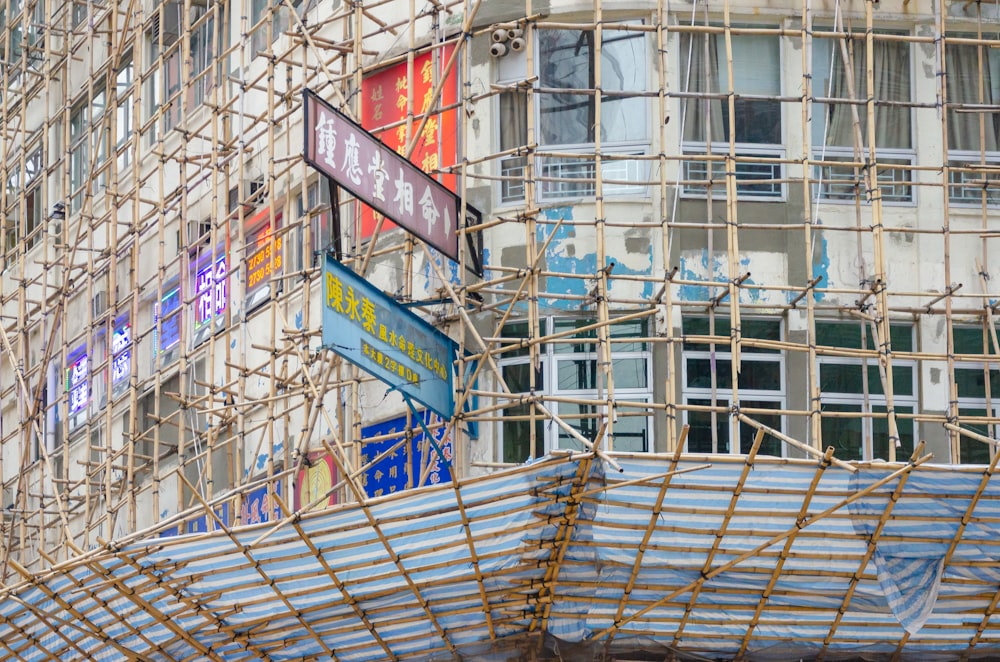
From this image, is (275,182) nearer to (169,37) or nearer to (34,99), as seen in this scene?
(169,37)

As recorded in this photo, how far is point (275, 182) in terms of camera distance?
17.8 metres

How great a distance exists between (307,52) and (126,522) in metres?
5.46

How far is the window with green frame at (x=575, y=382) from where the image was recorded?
1531cm

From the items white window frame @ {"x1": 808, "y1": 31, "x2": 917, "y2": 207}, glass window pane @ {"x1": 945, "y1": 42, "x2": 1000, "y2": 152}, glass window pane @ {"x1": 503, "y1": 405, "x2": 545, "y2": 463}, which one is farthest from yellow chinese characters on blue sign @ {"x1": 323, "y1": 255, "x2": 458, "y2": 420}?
glass window pane @ {"x1": 945, "y1": 42, "x2": 1000, "y2": 152}

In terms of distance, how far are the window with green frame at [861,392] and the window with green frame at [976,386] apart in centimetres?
39

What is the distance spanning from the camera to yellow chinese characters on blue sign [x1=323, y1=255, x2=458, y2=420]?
43.6ft

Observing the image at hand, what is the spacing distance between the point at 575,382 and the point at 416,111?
8.99ft

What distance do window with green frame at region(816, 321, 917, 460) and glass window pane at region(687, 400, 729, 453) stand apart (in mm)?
762

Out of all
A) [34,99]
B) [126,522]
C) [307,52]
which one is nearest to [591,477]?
[307,52]

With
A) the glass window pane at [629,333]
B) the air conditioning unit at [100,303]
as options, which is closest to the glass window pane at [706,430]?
the glass window pane at [629,333]

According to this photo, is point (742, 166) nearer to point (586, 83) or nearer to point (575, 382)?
point (586, 83)

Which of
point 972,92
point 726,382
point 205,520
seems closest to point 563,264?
point 726,382

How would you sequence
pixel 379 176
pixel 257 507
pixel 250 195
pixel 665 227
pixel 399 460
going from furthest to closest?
pixel 250 195, pixel 257 507, pixel 399 460, pixel 665 227, pixel 379 176

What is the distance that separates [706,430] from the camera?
1538 cm
